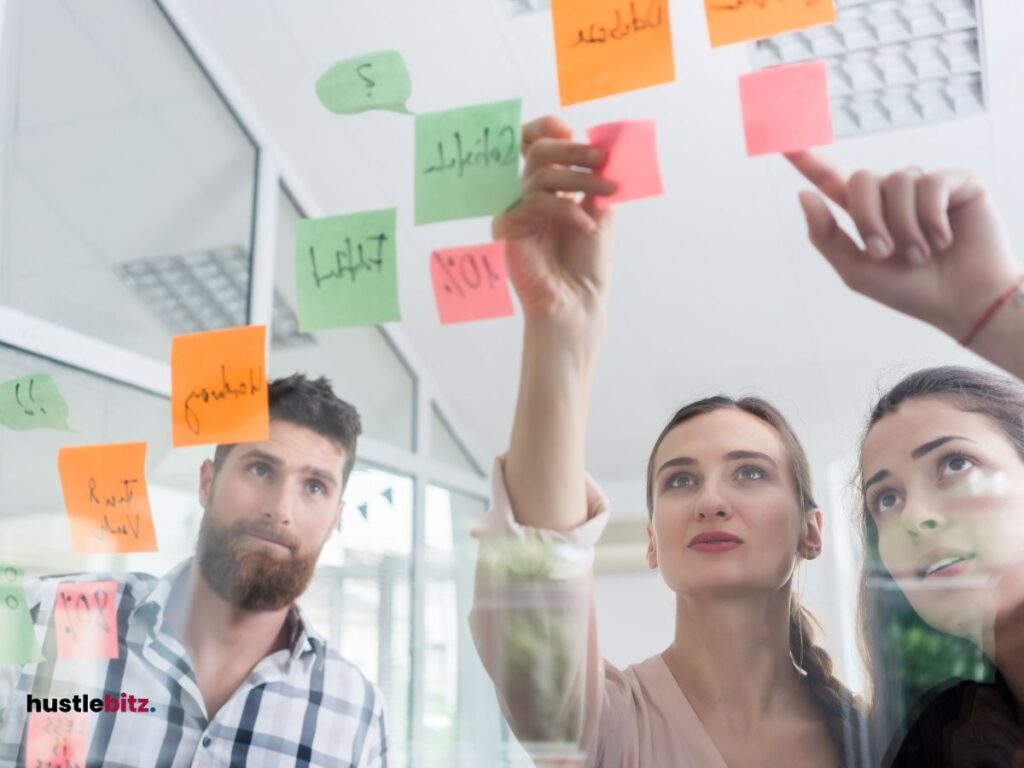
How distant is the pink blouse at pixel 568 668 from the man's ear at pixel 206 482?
0.38m

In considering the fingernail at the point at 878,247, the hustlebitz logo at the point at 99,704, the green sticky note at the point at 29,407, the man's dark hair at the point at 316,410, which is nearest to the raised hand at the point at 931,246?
the fingernail at the point at 878,247

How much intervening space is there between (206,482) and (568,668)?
500 mm

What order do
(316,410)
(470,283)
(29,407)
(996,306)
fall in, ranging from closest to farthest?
(996,306), (470,283), (316,410), (29,407)

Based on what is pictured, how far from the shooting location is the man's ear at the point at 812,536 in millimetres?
702

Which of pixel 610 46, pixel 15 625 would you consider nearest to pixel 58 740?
pixel 15 625

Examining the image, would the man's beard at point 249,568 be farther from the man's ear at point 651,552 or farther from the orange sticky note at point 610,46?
the orange sticky note at point 610,46

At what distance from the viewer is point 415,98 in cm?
93

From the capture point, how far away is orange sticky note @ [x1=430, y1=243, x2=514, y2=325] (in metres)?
0.85

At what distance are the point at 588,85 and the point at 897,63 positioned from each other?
264 mm

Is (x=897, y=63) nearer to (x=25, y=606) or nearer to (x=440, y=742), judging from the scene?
(x=440, y=742)

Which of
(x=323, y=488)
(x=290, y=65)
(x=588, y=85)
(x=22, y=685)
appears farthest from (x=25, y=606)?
(x=588, y=85)

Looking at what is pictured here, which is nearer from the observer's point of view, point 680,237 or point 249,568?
point 680,237

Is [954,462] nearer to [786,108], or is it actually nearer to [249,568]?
[786,108]

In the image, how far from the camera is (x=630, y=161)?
0.81m
